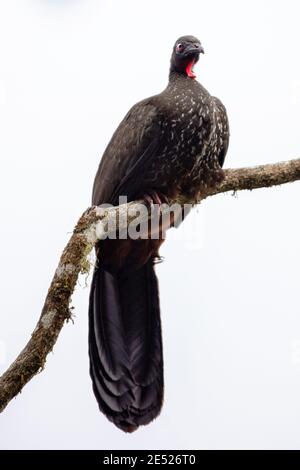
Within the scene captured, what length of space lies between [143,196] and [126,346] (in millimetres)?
950

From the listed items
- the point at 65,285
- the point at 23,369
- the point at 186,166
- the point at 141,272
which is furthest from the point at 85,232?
the point at 141,272

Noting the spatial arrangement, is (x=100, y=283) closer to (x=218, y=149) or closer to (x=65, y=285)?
(x=218, y=149)

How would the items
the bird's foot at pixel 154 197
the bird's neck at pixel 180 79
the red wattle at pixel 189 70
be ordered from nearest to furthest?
the bird's foot at pixel 154 197 < the bird's neck at pixel 180 79 < the red wattle at pixel 189 70

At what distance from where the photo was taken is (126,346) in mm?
5508

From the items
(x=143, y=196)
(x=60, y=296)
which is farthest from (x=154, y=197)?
(x=60, y=296)

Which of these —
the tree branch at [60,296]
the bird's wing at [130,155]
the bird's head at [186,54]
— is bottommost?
the tree branch at [60,296]

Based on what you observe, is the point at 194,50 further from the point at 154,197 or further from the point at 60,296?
the point at 60,296

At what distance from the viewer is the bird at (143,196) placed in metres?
5.27

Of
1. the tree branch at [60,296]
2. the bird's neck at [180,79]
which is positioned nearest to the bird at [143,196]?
the bird's neck at [180,79]

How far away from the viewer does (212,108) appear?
17.9 ft

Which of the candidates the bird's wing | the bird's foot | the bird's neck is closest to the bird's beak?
the bird's neck

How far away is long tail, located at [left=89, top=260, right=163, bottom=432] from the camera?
5254 millimetres

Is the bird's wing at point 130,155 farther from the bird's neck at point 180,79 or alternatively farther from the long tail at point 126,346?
the long tail at point 126,346

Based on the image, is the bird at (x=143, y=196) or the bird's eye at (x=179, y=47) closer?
the bird at (x=143, y=196)
